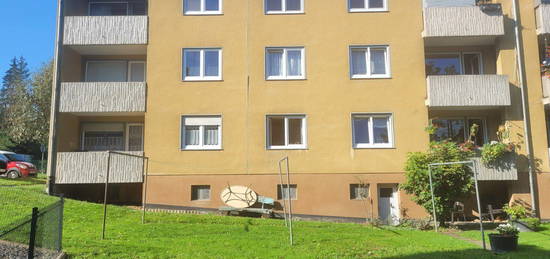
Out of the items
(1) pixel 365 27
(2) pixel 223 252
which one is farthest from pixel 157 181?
(1) pixel 365 27

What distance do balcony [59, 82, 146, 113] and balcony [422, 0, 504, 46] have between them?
40.9ft

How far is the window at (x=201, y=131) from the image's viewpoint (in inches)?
725

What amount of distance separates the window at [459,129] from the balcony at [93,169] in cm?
1329

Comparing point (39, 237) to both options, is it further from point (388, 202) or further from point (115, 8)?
point (115, 8)

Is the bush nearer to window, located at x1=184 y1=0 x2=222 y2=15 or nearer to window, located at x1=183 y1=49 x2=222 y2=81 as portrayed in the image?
window, located at x1=183 y1=49 x2=222 y2=81

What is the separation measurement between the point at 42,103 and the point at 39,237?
1621 inches

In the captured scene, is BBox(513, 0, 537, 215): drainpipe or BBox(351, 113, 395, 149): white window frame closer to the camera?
BBox(513, 0, 537, 215): drainpipe

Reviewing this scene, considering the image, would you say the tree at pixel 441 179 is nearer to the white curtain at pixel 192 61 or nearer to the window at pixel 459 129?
the window at pixel 459 129

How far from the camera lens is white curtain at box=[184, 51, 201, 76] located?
18922 mm

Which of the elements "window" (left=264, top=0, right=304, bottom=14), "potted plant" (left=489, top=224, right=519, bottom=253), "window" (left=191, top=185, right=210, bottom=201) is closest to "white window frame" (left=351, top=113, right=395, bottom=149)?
"window" (left=264, top=0, right=304, bottom=14)

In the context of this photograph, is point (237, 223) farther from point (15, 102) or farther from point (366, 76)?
point (15, 102)

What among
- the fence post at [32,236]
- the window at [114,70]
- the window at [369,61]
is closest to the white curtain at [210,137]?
the window at [114,70]

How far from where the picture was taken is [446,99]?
707 inches

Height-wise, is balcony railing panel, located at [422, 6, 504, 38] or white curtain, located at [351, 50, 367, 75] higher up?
balcony railing panel, located at [422, 6, 504, 38]
